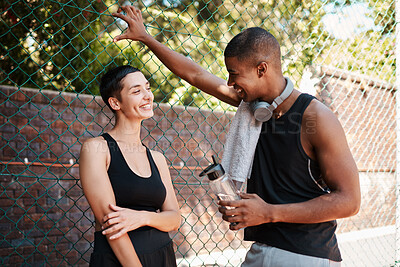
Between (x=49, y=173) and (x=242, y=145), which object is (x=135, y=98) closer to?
(x=242, y=145)

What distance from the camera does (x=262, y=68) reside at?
1.88 meters

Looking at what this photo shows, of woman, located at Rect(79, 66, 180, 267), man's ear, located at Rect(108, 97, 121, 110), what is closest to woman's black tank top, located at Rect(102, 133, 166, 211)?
woman, located at Rect(79, 66, 180, 267)

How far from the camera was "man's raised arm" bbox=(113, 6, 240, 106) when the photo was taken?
2.32 meters

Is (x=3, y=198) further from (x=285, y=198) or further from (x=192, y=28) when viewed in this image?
(x=192, y=28)

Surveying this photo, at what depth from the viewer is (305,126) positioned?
185cm

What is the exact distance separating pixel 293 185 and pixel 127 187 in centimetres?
84

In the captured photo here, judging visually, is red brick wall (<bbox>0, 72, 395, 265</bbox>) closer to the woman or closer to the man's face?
the woman

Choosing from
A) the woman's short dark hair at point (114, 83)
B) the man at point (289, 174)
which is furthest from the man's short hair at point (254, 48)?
the woman's short dark hair at point (114, 83)

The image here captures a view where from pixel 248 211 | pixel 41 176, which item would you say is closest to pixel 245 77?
pixel 248 211

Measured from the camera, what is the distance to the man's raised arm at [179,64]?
7.61 ft

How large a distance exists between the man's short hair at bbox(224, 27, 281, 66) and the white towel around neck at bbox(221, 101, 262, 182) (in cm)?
28

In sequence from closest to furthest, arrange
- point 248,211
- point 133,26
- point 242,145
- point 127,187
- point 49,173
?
point 248,211
point 242,145
point 127,187
point 133,26
point 49,173

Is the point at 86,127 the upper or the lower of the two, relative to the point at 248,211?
upper

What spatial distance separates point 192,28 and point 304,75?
5.86 meters
